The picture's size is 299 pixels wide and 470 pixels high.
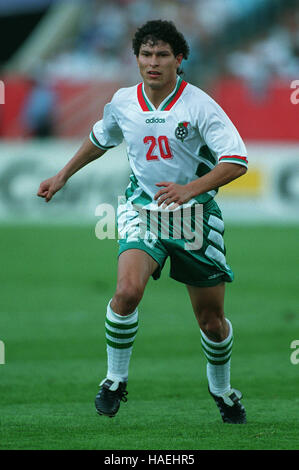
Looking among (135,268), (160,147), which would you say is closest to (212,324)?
(135,268)

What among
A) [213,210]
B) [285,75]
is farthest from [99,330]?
[285,75]

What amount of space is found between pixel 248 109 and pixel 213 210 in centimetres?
1311

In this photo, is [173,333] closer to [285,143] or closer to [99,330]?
[99,330]

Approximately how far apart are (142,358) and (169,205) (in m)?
2.74

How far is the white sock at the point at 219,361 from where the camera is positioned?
6.11 metres

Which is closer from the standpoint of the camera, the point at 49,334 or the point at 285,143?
the point at 49,334

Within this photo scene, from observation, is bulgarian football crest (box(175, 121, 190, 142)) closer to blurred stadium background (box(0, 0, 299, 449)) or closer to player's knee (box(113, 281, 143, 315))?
player's knee (box(113, 281, 143, 315))

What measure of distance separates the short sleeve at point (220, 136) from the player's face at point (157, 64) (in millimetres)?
320

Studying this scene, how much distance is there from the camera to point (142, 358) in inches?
325

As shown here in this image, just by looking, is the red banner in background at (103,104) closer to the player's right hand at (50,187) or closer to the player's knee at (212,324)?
the player's right hand at (50,187)

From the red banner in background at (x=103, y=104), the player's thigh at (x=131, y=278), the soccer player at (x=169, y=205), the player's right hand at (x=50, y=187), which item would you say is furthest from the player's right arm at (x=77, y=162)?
the red banner in background at (x=103, y=104)

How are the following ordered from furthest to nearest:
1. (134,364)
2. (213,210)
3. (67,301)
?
1. (67,301)
2. (134,364)
3. (213,210)

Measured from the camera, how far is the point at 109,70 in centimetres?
2125

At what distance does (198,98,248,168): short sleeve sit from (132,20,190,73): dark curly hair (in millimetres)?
451
